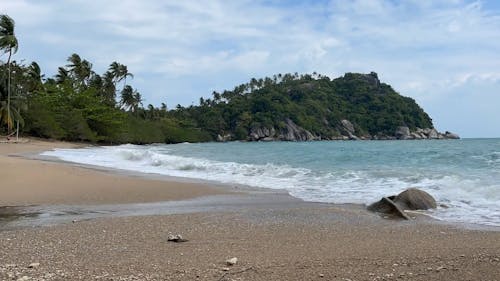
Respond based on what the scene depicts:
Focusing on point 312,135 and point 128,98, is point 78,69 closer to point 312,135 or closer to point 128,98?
point 128,98

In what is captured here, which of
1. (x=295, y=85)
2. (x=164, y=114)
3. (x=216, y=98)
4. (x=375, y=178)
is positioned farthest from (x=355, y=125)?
(x=375, y=178)

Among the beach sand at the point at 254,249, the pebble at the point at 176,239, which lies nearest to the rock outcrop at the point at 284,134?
the beach sand at the point at 254,249

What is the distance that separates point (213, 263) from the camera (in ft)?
17.1

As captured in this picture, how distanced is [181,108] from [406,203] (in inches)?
5288

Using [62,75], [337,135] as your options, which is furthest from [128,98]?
[337,135]

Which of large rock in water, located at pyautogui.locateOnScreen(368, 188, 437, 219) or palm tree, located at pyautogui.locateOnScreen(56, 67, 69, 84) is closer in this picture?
large rock in water, located at pyautogui.locateOnScreen(368, 188, 437, 219)

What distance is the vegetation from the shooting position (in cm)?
5444

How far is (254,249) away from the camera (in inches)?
234

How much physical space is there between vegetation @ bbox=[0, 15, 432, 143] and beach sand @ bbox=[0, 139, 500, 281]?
42781 mm

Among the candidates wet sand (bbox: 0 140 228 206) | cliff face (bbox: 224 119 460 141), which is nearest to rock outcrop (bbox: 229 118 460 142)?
cliff face (bbox: 224 119 460 141)

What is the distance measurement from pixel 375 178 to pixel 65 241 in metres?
10.9

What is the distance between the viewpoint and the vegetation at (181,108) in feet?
179

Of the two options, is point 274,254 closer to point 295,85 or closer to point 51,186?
point 51,186

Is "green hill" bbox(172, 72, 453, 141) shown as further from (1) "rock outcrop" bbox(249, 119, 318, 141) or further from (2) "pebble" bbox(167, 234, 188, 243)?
(2) "pebble" bbox(167, 234, 188, 243)
